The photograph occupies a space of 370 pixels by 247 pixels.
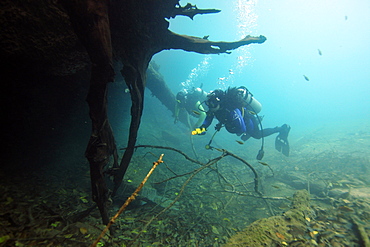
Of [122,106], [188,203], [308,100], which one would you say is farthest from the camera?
[308,100]

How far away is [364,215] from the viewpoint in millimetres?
2943

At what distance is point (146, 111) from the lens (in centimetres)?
2105

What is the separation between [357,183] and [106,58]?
9931 mm

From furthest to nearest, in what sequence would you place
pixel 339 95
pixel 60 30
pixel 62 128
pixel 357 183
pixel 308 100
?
1. pixel 308 100
2. pixel 339 95
3. pixel 357 183
4. pixel 62 128
5. pixel 60 30

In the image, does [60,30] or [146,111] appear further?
[146,111]

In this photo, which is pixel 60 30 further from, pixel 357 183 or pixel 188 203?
pixel 357 183

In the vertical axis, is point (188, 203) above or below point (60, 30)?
below

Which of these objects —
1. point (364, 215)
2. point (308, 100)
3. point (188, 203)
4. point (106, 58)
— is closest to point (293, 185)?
point (364, 215)

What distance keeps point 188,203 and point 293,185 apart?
5.47 meters

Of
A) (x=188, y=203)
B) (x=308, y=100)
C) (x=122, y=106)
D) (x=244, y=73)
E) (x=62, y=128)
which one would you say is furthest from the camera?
(x=308, y=100)

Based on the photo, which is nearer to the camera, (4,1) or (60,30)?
(4,1)

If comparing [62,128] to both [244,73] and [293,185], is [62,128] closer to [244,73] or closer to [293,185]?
[293,185]

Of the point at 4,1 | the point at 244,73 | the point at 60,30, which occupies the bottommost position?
the point at 4,1

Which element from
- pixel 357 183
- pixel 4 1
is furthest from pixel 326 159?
pixel 4 1
